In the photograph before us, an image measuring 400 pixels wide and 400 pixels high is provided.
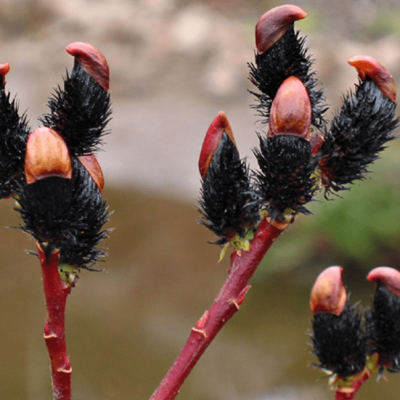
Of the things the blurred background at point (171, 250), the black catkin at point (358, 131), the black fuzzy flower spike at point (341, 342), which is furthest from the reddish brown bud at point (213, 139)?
the blurred background at point (171, 250)

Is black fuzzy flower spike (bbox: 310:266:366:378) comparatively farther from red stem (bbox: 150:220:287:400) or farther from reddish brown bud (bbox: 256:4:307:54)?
reddish brown bud (bbox: 256:4:307:54)

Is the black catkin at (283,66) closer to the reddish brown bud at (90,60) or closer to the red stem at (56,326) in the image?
the reddish brown bud at (90,60)

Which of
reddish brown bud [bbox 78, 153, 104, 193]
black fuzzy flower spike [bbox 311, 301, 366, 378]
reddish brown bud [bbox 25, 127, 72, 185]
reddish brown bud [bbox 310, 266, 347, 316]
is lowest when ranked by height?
black fuzzy flower spike [bbox 311, 301, 366, 378]

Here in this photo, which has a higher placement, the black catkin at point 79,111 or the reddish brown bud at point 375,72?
the reddish brown bud at point 375,72

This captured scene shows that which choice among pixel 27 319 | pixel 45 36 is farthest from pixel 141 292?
pixel 45 36

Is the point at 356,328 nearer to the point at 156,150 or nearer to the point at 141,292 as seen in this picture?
the point at 141,292

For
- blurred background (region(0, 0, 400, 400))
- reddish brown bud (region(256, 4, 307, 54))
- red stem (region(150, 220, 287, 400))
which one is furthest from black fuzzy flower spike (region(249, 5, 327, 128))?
blurred background (region(0, 0, 400, 400))
